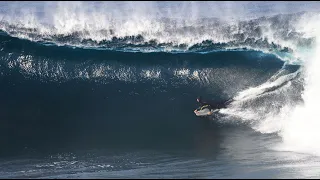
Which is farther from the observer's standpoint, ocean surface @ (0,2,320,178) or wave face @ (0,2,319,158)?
wave face @ (0,2,319,158)

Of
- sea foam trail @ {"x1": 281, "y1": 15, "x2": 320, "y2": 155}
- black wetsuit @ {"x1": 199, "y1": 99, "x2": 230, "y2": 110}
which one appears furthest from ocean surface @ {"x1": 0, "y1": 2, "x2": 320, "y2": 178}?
black wetsuit @ {"x1": 199, "y1": 99, "x2": 230, "y2": 110}

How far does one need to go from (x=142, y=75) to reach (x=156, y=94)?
1134 millimetres

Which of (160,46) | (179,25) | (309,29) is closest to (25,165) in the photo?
(160,46)

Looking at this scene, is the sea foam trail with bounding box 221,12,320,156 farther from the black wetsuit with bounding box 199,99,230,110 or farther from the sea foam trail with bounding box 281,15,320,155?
the black wetsuit with bounding box 199,99,230,110

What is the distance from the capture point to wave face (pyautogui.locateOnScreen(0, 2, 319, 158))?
611 inches

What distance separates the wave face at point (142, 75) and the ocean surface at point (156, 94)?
4 cm

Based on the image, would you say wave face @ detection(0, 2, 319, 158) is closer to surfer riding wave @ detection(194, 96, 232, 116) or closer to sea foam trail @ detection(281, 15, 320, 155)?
sea foam trail @ detection(281, 15, 320, 155)

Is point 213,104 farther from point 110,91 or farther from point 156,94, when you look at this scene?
point 110,91

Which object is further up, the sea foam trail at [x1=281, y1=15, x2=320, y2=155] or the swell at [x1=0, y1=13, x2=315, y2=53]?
the swell at [x1=0, y1=13, x2=315, y2=53]

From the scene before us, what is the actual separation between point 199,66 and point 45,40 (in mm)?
6629

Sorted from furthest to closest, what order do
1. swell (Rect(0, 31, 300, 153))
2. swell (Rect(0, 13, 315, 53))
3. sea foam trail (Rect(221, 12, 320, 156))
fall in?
1. swell (Rect(0, 13, 315, 53))
2. swell (Rect(0, 31, 300, 153))
3. sea foam trail (Rect(221, 12, 320, 156))

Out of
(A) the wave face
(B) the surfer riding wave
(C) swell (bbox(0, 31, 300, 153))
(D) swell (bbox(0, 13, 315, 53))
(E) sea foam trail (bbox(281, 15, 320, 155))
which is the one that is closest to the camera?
(E) sea foam trail (bbox(281, 15, 320, 155))

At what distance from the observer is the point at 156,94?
55.7 feet

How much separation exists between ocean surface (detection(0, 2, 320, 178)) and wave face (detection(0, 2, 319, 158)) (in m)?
0.04
